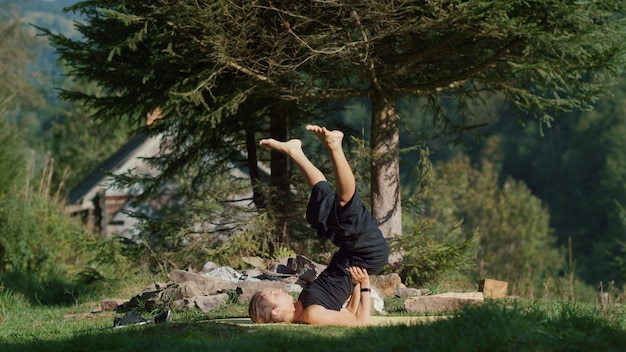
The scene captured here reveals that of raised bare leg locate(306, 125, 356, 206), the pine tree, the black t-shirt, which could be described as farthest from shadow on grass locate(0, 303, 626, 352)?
the pine tree

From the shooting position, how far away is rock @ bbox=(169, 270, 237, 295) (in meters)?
11.6

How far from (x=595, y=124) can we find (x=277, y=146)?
56839 mm

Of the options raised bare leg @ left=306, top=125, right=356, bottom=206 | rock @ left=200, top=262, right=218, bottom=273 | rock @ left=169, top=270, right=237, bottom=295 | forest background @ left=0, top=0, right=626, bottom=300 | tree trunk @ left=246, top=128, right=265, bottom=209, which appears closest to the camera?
raised bare leg @ left=306, top=125, right=356, bottom=206

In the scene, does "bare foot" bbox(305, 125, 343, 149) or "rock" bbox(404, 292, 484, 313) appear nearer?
"bare foot" bbox(305, 125, 343, 149)

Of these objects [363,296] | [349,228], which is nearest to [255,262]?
[363,296]

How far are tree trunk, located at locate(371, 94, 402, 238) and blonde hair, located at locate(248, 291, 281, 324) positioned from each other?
618 cm

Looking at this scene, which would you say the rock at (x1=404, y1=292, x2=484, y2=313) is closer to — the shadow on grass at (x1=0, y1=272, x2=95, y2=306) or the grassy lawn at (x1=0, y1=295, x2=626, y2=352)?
the grassy lawn at (x1=0, y1=295, x2=626, y2=352)

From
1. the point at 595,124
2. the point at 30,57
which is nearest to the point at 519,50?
the point at 30,57

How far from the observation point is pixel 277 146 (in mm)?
8469

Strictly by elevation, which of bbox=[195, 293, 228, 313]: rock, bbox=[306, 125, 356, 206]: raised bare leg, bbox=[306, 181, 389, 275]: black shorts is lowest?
bbox=[195, 293, 228, 313]: rock

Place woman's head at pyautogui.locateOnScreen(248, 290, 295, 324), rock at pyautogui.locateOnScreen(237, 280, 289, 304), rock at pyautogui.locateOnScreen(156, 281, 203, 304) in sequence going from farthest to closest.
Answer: rock at pyautogui.locateOnScreen(156, 281, 203, 304) < rock at pyautogui.locateOnScreen(237, 280, 289, 304) < woman's head at pyautogui.locateOnScreen(248, 290, 295, 324)

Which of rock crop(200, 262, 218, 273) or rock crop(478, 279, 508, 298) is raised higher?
rock crop(200, 262, 218, 273)

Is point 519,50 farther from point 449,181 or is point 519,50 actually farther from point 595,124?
point 595,124

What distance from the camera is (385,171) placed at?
14359 millimetres
